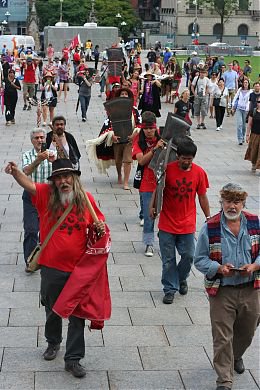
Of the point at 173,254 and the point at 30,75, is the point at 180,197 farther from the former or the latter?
the point at 30,75

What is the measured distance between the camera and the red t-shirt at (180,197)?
8406 mm

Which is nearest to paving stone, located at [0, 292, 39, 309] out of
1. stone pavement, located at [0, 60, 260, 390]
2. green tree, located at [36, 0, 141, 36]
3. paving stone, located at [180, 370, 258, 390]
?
stone pavement, located at [0, 60, 260, 390]

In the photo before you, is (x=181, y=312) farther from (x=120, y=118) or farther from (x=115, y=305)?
(x=120, y=118)

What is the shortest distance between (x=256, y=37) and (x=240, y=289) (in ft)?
338

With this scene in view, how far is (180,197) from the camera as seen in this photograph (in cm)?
845

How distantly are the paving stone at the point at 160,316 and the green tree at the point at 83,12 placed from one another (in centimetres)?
8890

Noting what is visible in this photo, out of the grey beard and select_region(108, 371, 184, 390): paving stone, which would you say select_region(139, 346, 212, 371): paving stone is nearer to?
select_region(108, 371, 184, 390): paving stone

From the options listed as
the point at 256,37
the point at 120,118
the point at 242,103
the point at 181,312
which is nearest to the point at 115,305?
the point at 181,312

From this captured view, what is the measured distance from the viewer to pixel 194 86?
24.1m

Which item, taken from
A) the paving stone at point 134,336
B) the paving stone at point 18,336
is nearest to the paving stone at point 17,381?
the paving stone at point 18,336

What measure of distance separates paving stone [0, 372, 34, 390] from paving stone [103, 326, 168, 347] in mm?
979

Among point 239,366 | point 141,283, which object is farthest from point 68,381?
point 141,283

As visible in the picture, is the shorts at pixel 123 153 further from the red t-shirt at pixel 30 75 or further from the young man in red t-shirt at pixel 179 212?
the red t-shirt at pixel 30 75

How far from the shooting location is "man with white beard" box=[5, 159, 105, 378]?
6707 millimetres
